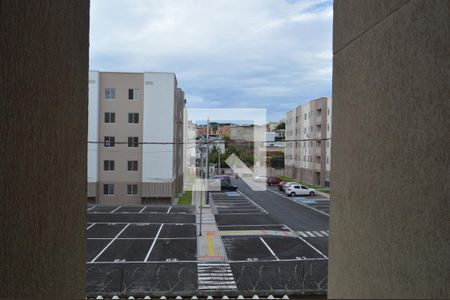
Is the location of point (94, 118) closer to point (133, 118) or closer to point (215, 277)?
point (133, 118)

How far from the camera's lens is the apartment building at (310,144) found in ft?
54.3

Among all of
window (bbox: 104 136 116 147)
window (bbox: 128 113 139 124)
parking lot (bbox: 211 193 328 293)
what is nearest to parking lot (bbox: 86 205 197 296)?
parking lot (bbox: 211 193 328 293)

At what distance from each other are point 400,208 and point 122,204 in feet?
38.4

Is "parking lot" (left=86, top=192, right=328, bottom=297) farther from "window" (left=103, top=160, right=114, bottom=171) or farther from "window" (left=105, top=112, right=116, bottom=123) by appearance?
"window" (left=105, top=112, right=116, bottom=123)

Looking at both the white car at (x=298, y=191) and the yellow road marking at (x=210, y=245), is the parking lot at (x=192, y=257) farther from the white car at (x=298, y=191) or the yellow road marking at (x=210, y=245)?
the white car at (x=298, y=191)

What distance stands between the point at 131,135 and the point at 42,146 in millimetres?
11072

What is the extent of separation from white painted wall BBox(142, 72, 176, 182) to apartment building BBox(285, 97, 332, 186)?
6302 mm

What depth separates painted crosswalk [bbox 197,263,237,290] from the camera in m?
4.66

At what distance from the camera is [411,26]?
0.88 meters

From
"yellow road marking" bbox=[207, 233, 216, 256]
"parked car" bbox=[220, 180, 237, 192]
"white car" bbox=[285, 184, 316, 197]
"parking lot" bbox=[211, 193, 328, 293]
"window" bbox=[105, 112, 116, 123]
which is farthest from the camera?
"parked car" bbox=[220, 180, 237, 192]

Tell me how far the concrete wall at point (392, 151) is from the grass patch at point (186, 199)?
445 inches

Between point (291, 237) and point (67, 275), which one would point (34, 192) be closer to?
point (67, 275)

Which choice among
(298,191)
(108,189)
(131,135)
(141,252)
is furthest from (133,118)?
(298,191)

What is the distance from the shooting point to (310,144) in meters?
17.7
